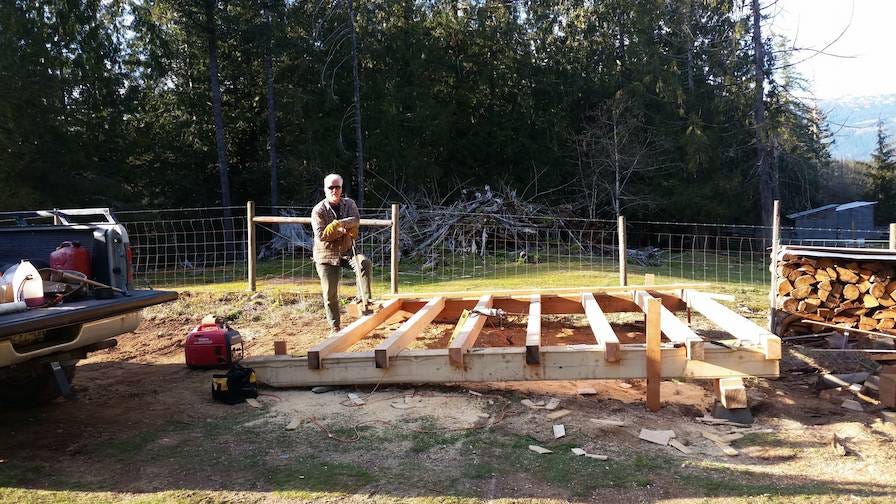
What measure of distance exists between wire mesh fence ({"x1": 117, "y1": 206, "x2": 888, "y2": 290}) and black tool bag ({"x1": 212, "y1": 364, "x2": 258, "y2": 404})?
6.08m

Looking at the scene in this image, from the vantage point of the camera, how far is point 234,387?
4562 mm

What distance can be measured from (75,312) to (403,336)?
236cm

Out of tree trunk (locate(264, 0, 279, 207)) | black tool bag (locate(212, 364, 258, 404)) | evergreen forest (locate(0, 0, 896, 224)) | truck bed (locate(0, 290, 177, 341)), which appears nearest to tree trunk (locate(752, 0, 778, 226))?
evergreen forest (locate(0, 0, 896, 224))

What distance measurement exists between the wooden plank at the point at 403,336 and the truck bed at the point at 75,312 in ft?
5.16

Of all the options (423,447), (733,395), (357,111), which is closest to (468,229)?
(357,111)

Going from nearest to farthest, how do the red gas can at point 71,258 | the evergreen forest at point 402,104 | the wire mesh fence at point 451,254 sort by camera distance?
the red gas can at point 71,258
the wire mesh fence at point 451,254
the evergreen forest at point 402,104

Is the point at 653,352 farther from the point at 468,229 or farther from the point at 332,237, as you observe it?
the point at 468,229

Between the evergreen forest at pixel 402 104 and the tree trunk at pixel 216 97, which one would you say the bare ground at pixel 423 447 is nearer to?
the evergreen forest at pixel 402 104

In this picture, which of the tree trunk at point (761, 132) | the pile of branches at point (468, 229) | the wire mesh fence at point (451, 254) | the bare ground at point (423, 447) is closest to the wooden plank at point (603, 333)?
the bare ground at point (423, 447)

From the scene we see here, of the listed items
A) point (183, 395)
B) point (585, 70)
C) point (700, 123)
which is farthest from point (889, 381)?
point (585, 70)

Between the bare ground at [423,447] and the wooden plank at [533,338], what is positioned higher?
the wooden plank at [533,338]

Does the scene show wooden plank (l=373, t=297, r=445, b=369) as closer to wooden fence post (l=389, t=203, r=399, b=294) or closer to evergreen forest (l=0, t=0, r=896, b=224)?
wooden fence post (l=389, t=203, r=399, b=294)

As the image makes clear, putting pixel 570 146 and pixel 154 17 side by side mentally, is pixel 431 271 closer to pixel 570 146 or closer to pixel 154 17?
pixel 570 146

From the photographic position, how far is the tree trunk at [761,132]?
68.4 feet
